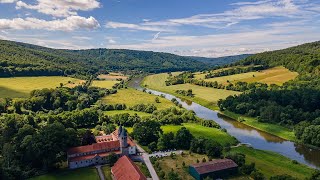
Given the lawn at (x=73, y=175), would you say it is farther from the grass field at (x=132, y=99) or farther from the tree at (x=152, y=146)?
the grass field at (x=132, y=99)

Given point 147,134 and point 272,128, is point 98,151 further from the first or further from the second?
point 272,128

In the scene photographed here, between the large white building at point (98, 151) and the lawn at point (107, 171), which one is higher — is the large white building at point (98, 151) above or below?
above

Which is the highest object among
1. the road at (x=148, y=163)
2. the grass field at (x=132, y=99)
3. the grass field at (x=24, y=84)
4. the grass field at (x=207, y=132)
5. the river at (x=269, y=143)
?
the grass field at (x=24, y=84)

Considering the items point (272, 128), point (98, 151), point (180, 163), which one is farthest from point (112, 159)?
point (272, 128)

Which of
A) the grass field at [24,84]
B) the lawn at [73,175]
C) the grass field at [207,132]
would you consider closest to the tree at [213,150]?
the grass field at [207,132]

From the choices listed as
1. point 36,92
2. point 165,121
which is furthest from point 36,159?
point 36,92

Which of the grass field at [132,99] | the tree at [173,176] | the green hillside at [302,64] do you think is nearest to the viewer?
the tree at [173,176]

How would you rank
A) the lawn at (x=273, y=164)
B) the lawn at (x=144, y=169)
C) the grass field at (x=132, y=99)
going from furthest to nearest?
the grass field at (x=132, y=99) < the lawn at (x=273, y=164) < the lawn at (x=144, y=169)

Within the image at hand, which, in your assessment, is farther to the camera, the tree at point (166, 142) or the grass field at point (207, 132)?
the grass field at point (207, 132)
